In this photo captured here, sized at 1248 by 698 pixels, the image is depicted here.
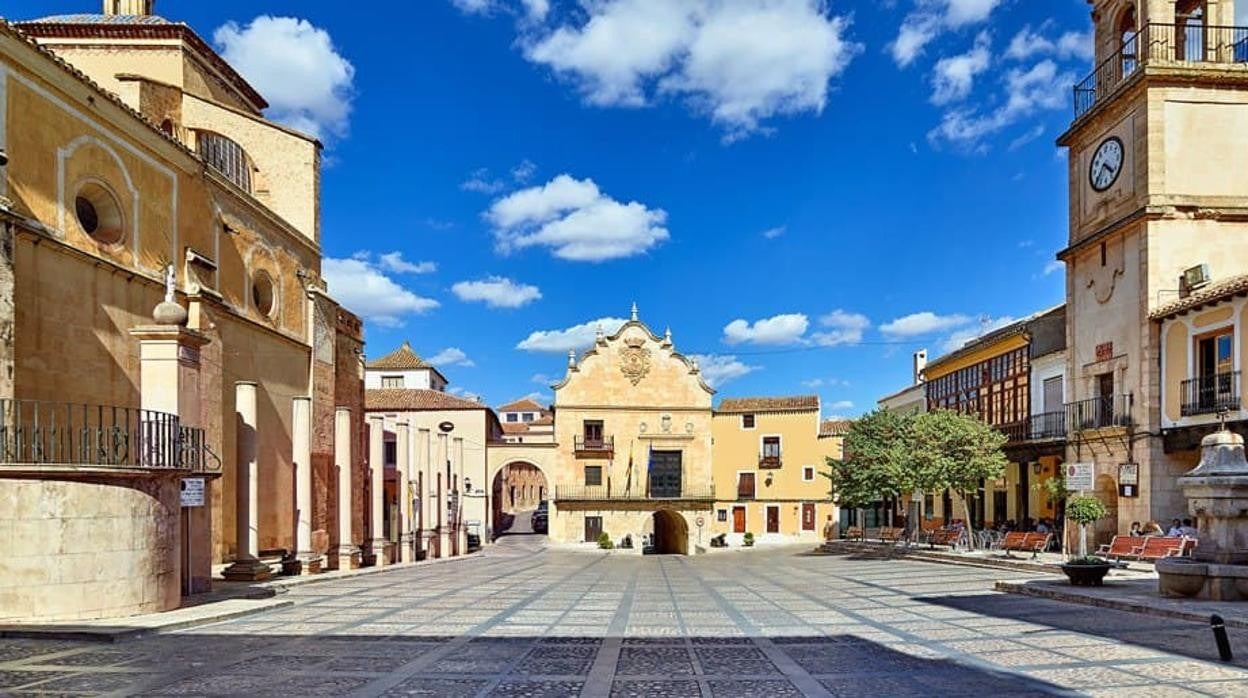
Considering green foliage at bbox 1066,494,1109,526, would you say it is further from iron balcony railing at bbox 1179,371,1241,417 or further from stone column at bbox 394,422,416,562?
stone column at bbox 394,422,416,562

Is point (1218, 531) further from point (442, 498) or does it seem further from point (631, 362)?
point (631, 362)

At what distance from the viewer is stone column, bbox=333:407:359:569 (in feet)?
86.9

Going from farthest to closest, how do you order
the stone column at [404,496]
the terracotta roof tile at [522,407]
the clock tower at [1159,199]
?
1. the terracotta roof tile at [522,407]
2. the stone column at [404,496]
3. the clock tower at [1159,199]

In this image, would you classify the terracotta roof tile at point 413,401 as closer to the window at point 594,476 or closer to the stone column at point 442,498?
the window at point 594,476

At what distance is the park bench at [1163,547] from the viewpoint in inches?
789

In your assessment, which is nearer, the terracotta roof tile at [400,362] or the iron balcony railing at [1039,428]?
the iron balcony railing at [1039,428]

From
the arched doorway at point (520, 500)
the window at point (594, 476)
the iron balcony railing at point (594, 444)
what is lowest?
the arched doorway at point (520, 500)

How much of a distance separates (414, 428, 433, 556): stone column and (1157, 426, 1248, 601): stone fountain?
26189mm

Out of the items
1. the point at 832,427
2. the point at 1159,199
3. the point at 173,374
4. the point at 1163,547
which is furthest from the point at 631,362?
the point at 173,374

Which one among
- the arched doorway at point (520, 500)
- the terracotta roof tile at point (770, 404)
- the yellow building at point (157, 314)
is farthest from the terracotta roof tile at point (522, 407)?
the yellow building at point (157, 314)

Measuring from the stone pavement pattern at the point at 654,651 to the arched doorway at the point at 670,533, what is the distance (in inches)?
1437

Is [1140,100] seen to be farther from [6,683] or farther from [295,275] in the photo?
[6,683]

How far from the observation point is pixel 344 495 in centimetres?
2698

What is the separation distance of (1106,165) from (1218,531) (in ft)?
53.3
